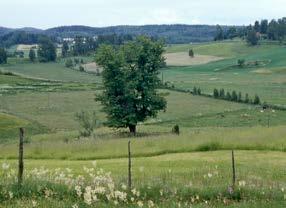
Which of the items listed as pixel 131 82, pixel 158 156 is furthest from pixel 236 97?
pixel 158 156

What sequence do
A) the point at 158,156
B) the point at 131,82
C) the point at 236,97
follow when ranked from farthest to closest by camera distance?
the point at 236,97
the point at 131,82
the point at 158,156

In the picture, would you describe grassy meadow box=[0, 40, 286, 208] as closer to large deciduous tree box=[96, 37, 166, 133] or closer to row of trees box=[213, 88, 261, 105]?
row of trees box=[213, 88, 261, 105]

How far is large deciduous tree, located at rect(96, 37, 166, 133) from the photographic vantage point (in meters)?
57.8

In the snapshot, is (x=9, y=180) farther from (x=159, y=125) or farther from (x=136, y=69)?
(x=159, y=125)

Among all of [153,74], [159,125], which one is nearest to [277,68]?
[159,125]

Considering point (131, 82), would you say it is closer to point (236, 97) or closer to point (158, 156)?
point (158, 156)

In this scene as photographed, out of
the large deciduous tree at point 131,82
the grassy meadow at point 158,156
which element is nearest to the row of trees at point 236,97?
the grassy meadow at point 158,156

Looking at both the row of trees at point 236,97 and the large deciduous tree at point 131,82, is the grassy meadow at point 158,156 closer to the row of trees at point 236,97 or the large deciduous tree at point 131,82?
the row of trees at point 236,97

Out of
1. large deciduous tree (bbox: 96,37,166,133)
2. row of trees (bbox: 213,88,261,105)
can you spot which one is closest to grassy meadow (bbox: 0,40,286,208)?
row of trees (bbox: 213,88,261,105)

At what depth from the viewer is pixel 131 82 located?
57.7 metres

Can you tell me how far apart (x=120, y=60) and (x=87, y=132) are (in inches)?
326

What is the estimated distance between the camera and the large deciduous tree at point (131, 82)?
57781 millimetres

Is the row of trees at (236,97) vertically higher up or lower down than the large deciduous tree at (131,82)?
lower down

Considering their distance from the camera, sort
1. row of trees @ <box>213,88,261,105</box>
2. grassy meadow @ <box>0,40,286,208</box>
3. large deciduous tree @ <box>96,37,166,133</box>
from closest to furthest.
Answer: grassy meadow @ <box>0,40,286,208</box> < large deciduous tree @ <box>96,37,166,133</box> < row of trees @ <box>213,88,261,105</box>
